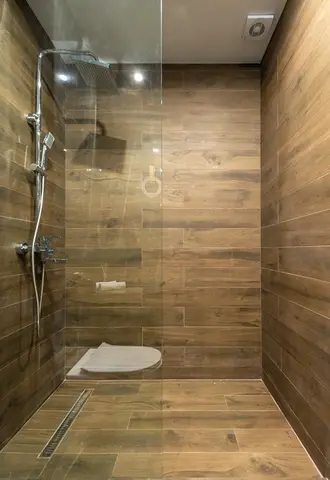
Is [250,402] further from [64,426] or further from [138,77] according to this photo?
[138,77]

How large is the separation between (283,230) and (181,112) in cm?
119

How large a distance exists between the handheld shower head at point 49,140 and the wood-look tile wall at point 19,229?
5 centimetres

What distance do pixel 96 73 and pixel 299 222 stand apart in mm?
1596

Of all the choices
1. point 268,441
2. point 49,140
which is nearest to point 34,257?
point 49,140

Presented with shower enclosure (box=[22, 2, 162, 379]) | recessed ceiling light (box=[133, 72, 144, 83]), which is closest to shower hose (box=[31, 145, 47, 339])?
shower enclosure (box=[22, 2, 162, 379])

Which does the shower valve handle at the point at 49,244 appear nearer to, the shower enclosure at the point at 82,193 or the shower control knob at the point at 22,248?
the shower enclosure at the point at 82,193

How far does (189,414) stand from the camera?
1882 mm

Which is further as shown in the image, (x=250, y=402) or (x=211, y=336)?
(x=211, y=336)

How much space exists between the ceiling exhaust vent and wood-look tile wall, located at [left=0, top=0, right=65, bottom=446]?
4.22 ft

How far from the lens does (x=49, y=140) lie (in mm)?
1938

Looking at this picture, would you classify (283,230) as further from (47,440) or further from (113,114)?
(47,440)

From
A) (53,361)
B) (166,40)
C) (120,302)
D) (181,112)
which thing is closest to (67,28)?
(166,40)

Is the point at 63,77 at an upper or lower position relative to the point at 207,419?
upper

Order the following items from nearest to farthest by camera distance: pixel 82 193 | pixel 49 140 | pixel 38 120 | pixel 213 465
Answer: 1. pixel 213 465
2. pixel 38 120
3. pixel 49 140
4. pixel 82 193
